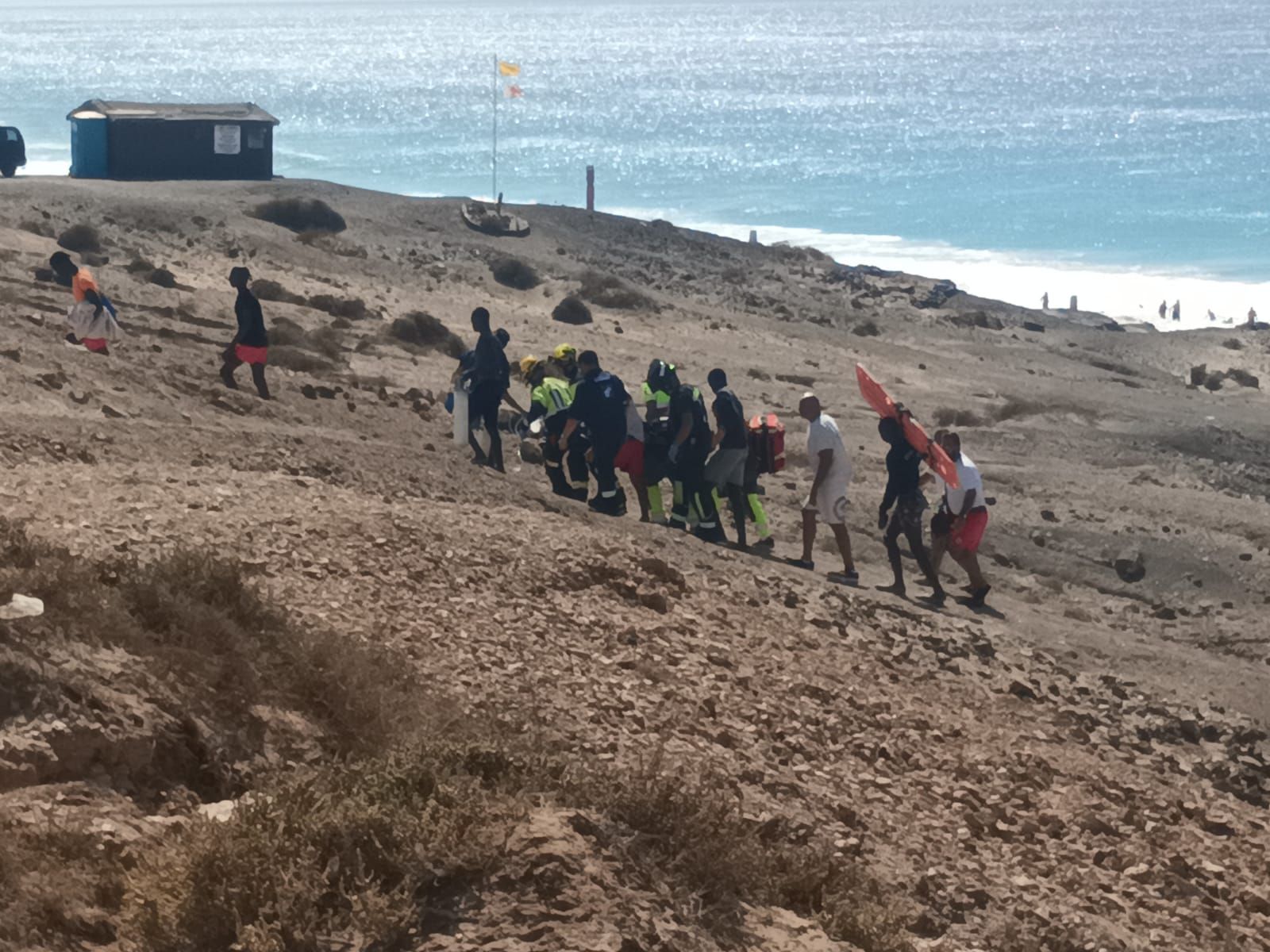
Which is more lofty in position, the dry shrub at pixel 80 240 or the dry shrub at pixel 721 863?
the dry shrub at pixel 80 240

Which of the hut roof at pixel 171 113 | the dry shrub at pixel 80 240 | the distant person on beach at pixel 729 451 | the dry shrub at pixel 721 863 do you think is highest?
the hut roof at pixel 171 113

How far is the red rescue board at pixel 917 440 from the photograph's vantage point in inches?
514

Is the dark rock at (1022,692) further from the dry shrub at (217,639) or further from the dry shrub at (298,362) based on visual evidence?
the dry shrub at (298,362)

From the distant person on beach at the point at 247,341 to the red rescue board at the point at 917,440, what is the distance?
5440 millimetres

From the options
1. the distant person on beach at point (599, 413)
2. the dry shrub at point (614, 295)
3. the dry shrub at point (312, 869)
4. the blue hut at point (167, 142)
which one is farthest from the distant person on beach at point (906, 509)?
the blue hut at point (167, 142)

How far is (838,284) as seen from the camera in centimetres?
4044

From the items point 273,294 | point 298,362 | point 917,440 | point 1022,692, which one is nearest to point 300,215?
point 273,294

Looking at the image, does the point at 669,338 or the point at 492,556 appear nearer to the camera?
the point at 492,556

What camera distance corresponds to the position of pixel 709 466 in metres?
13.7

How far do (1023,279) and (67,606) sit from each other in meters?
58.5

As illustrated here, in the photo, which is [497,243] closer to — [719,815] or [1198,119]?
[719,815]

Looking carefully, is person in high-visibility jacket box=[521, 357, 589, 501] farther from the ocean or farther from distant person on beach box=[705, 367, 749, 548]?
the ocean

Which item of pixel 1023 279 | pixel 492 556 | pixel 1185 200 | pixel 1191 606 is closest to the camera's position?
pixel 492 556

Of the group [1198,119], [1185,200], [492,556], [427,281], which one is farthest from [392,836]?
[1198,119]
